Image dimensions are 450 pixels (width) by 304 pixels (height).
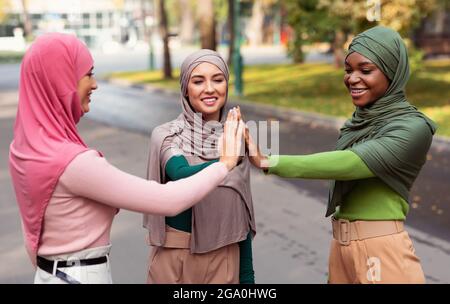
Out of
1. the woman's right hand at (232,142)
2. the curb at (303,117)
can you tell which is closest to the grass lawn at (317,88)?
the curb at (303,117)

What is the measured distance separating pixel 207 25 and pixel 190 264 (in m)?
21.8

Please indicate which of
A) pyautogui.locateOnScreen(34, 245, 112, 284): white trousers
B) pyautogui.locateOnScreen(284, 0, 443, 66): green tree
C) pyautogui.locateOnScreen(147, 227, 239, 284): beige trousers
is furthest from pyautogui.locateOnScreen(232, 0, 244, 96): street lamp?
pyautogui.locateOnScreen(34, 245, 112, 284): white trousers

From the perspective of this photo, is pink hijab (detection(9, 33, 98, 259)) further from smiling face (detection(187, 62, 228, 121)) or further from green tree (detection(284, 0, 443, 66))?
green tree (detection(284, 0, 443, 66))

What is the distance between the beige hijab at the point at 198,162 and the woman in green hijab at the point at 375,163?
1.34 ft

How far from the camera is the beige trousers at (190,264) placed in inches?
119

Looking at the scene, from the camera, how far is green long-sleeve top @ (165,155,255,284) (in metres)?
2.80

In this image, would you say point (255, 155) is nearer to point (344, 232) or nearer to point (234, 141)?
point (234, 141)

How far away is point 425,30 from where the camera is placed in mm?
38875

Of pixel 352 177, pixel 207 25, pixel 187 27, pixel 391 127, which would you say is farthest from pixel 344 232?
pixel 187 27

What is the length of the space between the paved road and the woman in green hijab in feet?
9.22

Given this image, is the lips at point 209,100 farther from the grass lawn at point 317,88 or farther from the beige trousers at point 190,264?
the grass lawn at point 317,88

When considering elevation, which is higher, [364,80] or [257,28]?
[364,80]

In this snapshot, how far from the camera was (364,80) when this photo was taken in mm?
2719
